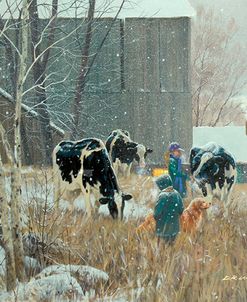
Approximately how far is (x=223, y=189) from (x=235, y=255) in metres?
1.42

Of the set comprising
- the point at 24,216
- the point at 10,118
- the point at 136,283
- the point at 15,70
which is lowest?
the point at 136,283

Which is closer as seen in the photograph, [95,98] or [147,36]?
[95,98]

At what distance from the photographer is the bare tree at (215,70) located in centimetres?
819

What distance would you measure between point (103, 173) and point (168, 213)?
1.35 meters

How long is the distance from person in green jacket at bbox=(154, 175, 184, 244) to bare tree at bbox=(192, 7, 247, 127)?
297 cm

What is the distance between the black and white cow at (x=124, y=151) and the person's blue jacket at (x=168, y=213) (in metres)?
2.62

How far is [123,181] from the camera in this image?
24.6 ft

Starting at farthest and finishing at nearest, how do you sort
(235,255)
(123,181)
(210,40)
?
(210,40) < (123,181) < (235,255)

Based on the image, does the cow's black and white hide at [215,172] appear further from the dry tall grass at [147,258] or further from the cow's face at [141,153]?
the cow's face at [141,153]

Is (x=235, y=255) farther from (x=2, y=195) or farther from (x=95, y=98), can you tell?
(x=95, y=98)

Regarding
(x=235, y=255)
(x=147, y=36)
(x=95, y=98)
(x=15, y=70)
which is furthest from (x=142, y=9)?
(x=235, y=255)

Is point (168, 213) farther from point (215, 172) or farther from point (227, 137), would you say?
A: point (227, 137)

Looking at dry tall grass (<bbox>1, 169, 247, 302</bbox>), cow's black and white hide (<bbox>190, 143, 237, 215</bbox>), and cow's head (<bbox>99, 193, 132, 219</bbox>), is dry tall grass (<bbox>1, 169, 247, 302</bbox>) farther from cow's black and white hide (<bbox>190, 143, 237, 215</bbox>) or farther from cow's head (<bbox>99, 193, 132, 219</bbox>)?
cow's black and white hide (<bbox>190, 143, 237, 215</bbox>)
